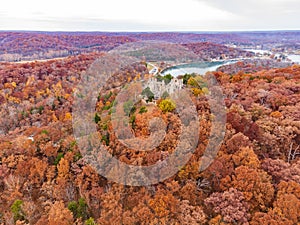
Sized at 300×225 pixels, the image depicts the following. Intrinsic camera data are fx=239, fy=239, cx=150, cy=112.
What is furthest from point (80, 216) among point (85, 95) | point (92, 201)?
point (85, 95)

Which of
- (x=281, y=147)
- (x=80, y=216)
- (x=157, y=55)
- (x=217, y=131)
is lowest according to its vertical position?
(x=80, y=216)

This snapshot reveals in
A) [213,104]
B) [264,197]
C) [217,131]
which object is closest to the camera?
[264,197]

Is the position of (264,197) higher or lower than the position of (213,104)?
lower

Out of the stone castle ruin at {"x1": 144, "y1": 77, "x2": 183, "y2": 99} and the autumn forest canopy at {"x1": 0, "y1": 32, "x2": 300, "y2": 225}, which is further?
the stone castle ruin at {"x1": 144, "y1": 77, "x2": 183, "y2": 99}

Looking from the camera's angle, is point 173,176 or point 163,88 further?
point 163,88

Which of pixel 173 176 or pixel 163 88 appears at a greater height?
pixel 163 88

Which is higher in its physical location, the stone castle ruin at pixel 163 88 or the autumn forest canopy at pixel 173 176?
the stone castle ruin at pixel 163 88

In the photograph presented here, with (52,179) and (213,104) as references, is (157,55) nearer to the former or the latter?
(213,104)

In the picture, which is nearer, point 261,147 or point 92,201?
point 92,201

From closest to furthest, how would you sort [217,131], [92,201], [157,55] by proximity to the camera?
[92,201], [217,131], [157,55]

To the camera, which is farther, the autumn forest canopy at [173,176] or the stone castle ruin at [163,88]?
the stone castle ruin at [163,88]

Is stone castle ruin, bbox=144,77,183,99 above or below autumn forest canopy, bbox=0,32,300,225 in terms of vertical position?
above
